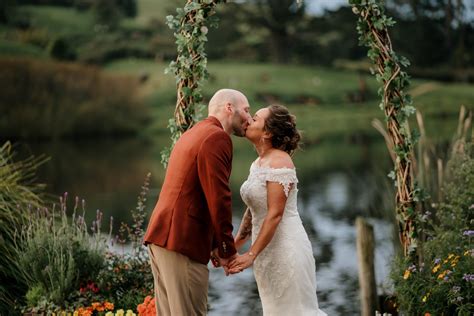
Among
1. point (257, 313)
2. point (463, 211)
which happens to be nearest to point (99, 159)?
point (257, 313)

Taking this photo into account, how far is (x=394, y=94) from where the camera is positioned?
4.91 meters

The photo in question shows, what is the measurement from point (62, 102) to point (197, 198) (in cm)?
3087

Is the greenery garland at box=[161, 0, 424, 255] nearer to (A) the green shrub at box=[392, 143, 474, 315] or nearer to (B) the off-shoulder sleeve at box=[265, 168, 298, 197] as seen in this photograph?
(A) the green shrub at box=[392, 143, 474, 315]

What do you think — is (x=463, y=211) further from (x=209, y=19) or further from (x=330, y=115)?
(x=330, y=115)

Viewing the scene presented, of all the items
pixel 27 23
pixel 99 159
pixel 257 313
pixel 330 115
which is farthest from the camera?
pixel 27 23

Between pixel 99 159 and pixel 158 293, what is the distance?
24.6 meters

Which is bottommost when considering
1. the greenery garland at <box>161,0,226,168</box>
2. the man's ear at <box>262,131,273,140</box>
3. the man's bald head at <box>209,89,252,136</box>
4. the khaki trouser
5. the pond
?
the pond

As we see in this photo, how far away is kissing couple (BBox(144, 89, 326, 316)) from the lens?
390 centimetres

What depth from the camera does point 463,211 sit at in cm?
584

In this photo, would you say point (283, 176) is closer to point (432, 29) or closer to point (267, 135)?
point (267, 135)

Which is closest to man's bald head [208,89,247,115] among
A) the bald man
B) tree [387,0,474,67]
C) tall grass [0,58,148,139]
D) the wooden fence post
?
the bald man

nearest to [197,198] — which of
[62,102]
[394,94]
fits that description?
[394,94]

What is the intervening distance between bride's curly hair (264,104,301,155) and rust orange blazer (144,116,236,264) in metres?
0.44

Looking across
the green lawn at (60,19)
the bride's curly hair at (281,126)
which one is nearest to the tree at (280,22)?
the green lawn at (60,19)
